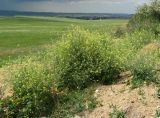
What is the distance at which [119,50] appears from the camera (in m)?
14.6

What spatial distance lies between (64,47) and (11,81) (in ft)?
6.25

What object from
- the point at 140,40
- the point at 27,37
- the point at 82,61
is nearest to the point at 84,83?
the point at 82,61

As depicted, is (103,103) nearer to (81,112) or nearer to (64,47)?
(81,112)

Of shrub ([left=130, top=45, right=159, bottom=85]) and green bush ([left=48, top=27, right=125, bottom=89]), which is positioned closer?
shrub ([left=130, top=45, right=159, bottom=85])

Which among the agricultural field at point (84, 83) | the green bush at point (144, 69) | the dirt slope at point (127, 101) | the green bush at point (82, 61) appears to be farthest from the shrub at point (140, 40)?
the dirt slope at point (127, 101)

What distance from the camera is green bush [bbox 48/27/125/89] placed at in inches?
532

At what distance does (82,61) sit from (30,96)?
6.57 feet

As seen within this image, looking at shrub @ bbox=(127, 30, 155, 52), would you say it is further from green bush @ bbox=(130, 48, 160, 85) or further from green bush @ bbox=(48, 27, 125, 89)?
green bush @ bbox=(130, 48, 160, 85)

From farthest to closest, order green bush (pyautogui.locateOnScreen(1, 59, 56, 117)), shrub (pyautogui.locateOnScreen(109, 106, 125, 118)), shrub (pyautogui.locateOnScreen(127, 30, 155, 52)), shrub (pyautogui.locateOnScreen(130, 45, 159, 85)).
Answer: shrub (pyautogui.locateOnScreen(127, 30, 155, 52))
shrub (pyautogui.locateOnScreen(130, 45, 159, 85))
green bush (pyautogui.locateOnScreen(1, 59, 56, 117))
shrub (pyautogui.locateOnScreen(109, 106, 125, 118))

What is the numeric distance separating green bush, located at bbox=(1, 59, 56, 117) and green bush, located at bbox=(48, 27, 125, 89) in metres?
0.65

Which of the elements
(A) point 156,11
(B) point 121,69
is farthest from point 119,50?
(A) point 156,11

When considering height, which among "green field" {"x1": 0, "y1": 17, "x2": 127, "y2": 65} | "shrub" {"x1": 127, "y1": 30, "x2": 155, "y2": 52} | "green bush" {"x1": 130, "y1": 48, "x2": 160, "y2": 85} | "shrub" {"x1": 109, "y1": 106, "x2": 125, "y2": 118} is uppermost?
"green bush" {"x1": 130, "y1": 48, "x2": 160, "y2": 85}

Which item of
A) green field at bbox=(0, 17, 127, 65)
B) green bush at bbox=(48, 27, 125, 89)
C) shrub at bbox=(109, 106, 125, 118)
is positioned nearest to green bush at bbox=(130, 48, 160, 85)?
green bush at bbox=(48, 27, 125, 89)

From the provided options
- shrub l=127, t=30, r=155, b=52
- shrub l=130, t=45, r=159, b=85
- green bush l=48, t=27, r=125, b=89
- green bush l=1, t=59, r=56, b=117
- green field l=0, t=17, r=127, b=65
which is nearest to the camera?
green bush l=1, t=59, r=56, b=117
